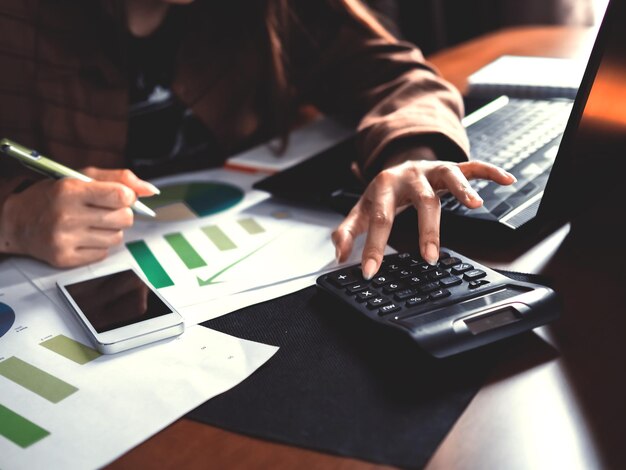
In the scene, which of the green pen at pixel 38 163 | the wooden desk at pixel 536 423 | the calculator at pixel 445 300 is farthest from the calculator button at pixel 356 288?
the green pen at pixel 38 163

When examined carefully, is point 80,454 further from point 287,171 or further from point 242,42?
point 242,42

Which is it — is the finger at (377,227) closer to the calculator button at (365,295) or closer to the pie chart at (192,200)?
Answer: the calculator button at (365,295)

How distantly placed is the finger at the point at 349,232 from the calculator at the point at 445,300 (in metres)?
0.06

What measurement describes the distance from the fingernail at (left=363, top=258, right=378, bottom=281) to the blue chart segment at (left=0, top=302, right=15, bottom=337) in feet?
1.01

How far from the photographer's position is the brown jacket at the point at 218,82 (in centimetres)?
86

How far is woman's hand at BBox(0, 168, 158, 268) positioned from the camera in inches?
25.8

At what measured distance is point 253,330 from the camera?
53 centimetres

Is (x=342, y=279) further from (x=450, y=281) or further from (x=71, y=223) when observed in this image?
(x=71, y=223)

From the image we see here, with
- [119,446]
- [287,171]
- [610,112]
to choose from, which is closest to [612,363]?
[610,112]

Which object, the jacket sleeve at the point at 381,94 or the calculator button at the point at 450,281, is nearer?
the calculator button at the point at 450,281

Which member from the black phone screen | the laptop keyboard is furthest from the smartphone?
the laptop keyboard

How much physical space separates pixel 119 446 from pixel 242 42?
0.80m

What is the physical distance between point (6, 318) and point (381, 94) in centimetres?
61

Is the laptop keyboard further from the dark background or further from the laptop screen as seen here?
the dark background
